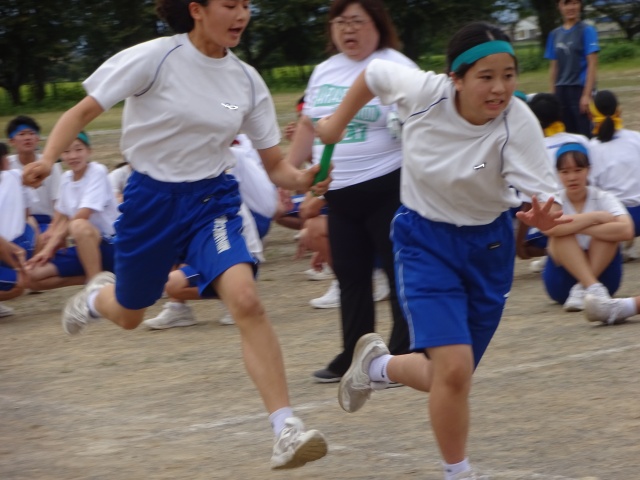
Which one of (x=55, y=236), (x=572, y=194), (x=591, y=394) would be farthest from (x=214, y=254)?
(x=55, y=236)

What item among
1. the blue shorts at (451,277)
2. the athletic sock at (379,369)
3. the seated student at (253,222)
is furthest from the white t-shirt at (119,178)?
the blue shorts at (451,277)

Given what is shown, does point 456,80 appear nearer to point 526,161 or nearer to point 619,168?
point 526,161

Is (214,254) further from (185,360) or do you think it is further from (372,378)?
(185,360)

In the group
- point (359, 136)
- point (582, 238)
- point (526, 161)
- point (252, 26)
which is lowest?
point (252, 26)

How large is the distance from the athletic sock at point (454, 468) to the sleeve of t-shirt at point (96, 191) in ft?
18.1

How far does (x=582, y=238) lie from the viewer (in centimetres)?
782

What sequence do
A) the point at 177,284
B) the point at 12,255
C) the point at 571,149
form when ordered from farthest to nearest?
the point at 12,255 < the point at 177,284 < the point at 571,149

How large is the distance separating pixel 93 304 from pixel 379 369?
5.47ft

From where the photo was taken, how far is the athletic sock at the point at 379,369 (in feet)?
16.3

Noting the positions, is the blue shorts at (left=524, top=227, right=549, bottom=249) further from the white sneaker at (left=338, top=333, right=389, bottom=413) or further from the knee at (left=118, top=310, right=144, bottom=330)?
the knee at (left=118, top=310, right=144, bottom=330)

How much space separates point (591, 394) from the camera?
5578 mm

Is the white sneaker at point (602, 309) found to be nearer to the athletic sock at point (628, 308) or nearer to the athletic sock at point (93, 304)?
the athletic sock at point (628, 308)

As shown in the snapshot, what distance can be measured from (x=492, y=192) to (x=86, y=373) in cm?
344

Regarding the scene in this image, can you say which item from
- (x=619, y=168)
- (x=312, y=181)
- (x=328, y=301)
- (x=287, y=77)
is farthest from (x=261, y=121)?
(x=287, y=77)
